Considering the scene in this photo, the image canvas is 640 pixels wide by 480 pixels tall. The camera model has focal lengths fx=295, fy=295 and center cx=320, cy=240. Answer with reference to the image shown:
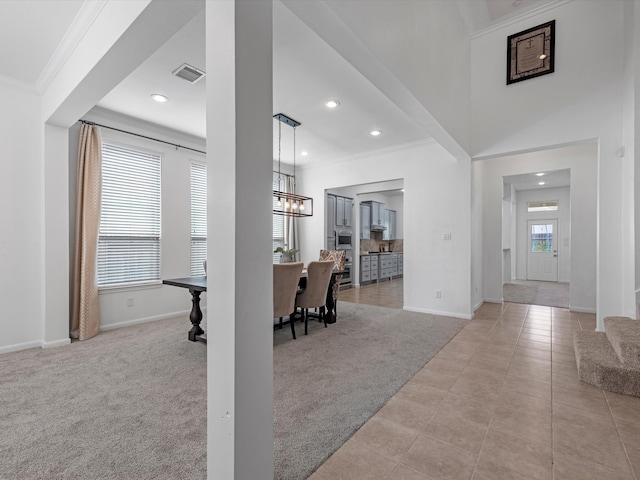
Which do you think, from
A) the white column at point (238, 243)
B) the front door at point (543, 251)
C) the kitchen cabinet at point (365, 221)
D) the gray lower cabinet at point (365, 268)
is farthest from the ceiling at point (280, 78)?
the front door at point (543, 251)

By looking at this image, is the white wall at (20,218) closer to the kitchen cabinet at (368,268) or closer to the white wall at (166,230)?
the white wall at (166,230)

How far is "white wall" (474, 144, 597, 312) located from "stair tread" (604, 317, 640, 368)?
8.19ft

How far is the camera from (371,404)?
6.84 feet

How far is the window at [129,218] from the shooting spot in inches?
153

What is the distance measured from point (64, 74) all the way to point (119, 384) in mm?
2761

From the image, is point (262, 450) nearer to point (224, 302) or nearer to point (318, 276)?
point (224, 302)

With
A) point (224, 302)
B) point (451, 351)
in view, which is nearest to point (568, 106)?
point (451, 351)

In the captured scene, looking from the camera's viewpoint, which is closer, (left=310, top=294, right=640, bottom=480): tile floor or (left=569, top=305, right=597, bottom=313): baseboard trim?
(left=310, top=294, right=640, bottom=480): tile floor

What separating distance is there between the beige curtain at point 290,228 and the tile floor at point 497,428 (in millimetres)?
4050

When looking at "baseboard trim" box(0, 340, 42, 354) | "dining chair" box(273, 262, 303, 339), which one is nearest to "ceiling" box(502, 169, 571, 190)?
"dining chair" box(273, 262, 303, 339)

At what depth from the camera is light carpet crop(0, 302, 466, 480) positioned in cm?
153

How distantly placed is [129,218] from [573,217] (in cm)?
703

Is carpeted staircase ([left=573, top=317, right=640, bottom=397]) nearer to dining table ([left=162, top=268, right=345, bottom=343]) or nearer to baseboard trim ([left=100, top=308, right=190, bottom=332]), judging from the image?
dining table ([left=162, top=268, right=345, bottom=343])

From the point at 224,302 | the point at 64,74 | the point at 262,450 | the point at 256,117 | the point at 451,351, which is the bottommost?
the point at 451,351
